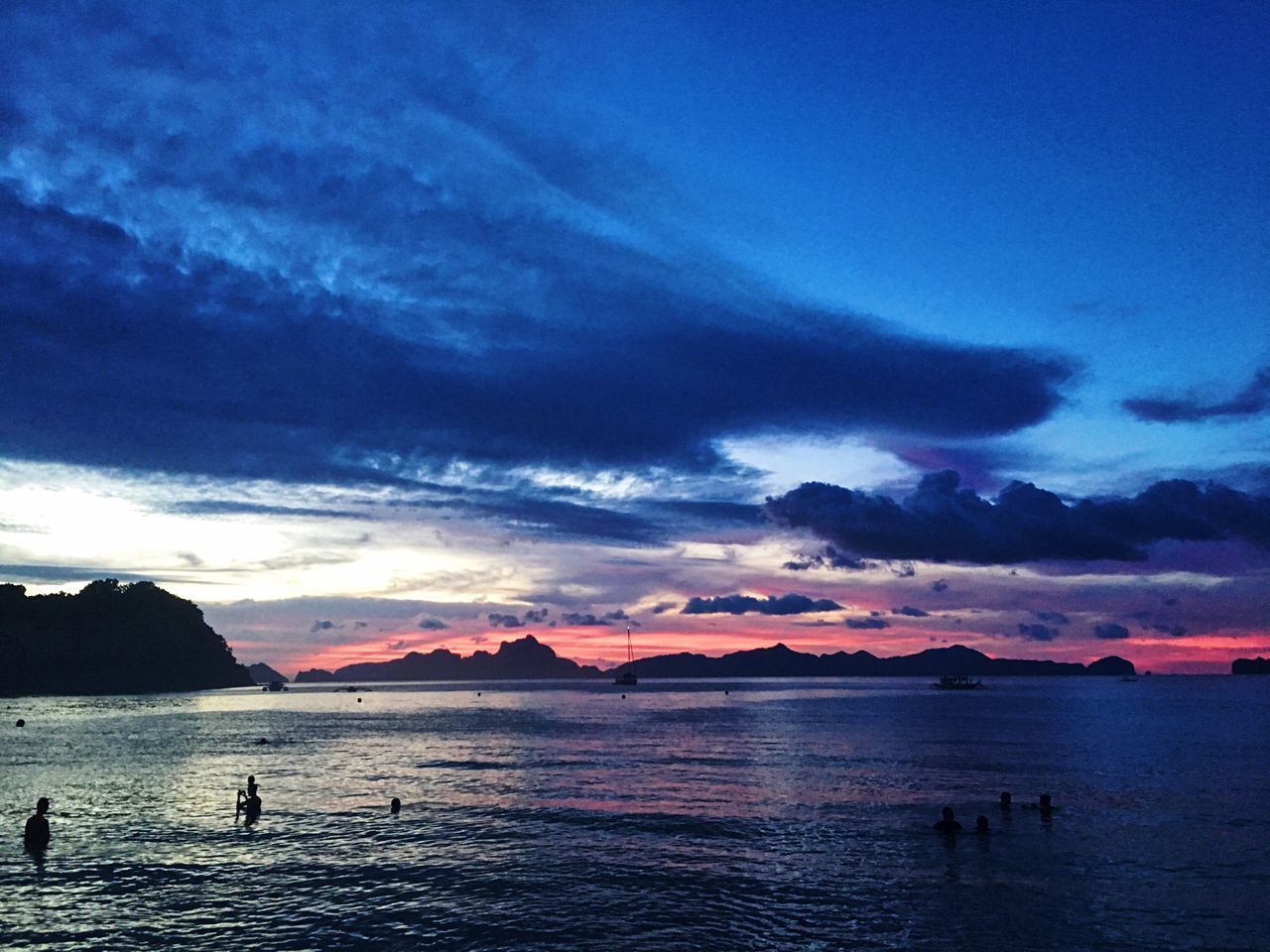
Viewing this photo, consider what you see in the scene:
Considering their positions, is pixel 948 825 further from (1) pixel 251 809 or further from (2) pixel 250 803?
(2) pixel 250 803

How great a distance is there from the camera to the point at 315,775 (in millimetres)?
74250

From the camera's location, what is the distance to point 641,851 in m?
44.7

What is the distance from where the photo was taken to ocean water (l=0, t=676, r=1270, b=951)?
105 ft

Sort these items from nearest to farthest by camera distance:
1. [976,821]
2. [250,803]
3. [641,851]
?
[641,851] → [976,821] → [250,803]

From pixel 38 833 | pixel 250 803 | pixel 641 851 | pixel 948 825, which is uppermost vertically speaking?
pixel 38 833

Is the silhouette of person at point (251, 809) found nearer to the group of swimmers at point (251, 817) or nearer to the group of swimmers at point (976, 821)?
the group of swimmers at point (251, 817)

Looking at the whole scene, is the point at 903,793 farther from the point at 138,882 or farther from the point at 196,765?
the point at 196,765

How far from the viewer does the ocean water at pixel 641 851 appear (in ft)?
105

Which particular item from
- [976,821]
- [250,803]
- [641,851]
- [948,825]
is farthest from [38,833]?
[976,821]

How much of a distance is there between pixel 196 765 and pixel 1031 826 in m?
73.1

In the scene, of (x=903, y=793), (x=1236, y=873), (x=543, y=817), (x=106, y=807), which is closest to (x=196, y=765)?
(x=106, y=807)

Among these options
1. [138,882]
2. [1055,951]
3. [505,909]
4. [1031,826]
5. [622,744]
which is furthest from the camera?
[622,744]

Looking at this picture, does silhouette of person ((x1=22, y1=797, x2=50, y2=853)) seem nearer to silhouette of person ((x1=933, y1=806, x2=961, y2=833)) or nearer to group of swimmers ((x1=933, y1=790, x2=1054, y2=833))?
silhouette of person ((x1=933, y1=806, x2=961, y2=833))

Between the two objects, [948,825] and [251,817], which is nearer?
[948,825]
